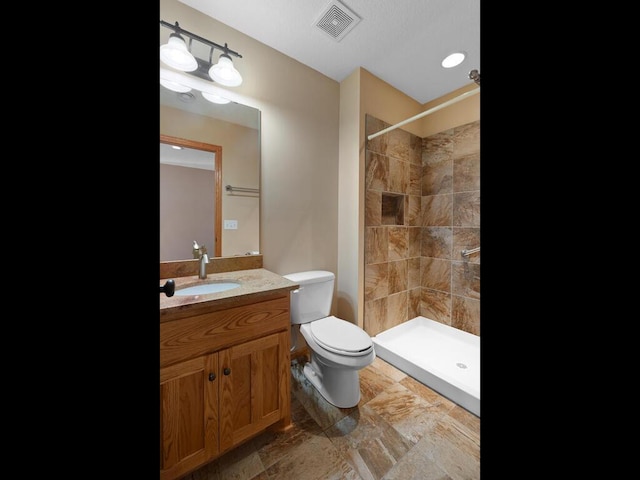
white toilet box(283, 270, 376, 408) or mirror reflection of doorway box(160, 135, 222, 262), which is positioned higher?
mirror reflection of doorway box(160, 135, 222, 262)

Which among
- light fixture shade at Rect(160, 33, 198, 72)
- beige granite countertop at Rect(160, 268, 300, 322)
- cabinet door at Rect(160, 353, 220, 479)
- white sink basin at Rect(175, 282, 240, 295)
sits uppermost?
light fixture shade at Rect(160, 33, 198, 72)

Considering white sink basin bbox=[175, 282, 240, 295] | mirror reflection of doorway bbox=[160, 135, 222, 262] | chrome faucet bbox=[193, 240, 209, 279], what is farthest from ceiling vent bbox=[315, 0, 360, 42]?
white sink basin bbox=[175, 282, 240, 295]

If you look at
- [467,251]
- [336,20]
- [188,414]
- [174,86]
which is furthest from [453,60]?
[188,414]

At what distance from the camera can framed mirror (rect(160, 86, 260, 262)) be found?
4.48 ft

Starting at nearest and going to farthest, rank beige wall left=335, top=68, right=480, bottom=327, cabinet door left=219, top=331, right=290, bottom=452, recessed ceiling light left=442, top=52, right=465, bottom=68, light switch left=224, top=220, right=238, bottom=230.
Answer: cabinet door left=219, top=331, right=290, bottom=452
light switch left=224, top=220, right=238, bottom=230
recessed ceiling light left=442, top=52, right=465, bottom=68
beige wall left=335, top=68, right=480, bottom=327

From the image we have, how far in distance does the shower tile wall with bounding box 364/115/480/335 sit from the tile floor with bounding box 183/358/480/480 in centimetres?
71

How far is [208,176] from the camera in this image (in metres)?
1.50

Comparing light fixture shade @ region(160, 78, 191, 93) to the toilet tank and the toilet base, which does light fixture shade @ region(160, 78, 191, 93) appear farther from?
the toilet base

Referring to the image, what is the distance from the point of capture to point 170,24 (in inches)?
51.5

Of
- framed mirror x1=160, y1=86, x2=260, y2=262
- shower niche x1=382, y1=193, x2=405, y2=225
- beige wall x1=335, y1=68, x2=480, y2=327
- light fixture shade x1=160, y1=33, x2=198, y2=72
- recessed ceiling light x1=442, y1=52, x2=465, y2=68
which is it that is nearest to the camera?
light fixture shade x1=160, y1=33, x2=198, y2=72

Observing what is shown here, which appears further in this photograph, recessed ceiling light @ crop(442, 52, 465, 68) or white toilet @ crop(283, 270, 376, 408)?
recessed ceiling light @ crop(442, 52, 465, 68)

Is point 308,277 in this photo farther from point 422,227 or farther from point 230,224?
point 422,227

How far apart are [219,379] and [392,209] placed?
6.39ft
